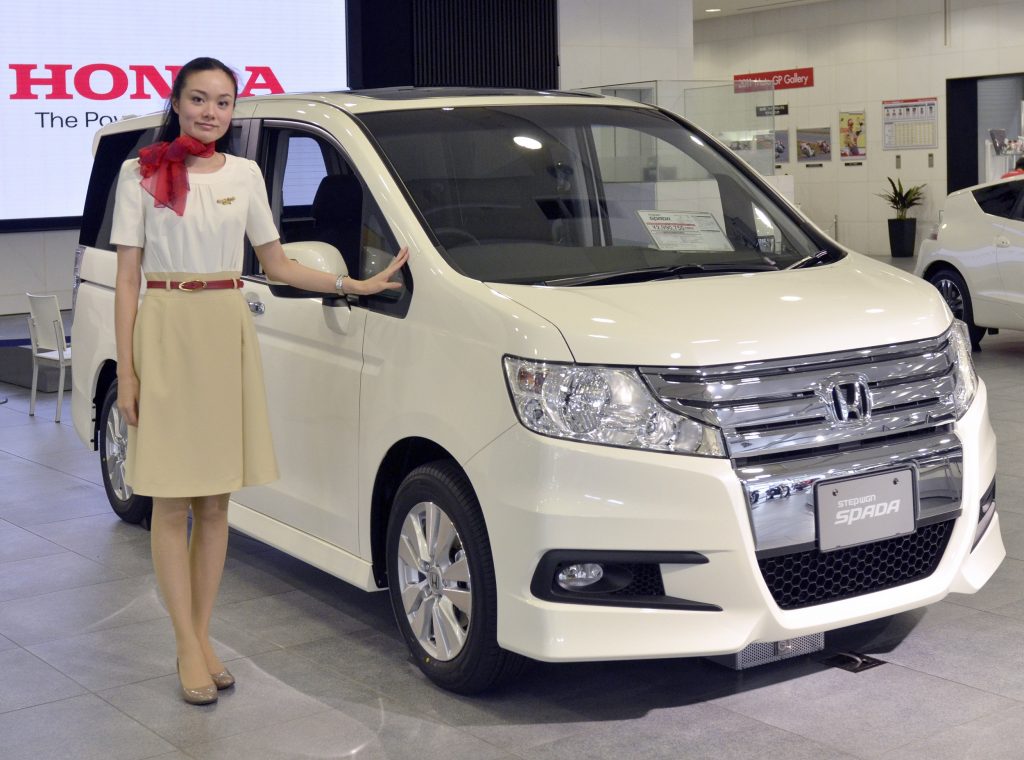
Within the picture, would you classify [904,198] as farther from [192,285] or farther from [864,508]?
[192,285]

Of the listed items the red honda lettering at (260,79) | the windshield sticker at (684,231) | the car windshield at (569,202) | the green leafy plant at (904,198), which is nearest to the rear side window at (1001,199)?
the car windshield at (569,202)

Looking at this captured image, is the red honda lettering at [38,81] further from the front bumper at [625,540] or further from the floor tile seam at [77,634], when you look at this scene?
the front bumper at [625,540]

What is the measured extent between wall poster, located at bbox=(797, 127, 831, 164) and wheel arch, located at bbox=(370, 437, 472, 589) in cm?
1846

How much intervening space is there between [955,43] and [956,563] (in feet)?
56.9

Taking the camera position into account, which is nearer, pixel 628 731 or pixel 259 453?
pixel 628 731

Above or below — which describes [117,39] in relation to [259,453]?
above

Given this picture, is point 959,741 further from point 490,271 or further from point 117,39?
point 117,39

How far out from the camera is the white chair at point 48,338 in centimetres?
811

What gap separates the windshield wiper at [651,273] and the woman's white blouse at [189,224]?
85 centimetres

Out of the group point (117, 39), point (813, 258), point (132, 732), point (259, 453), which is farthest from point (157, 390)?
point (117, 39)

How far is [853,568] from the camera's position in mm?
3281

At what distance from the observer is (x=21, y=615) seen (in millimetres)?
4328

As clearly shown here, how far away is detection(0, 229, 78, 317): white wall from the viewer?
13008mm

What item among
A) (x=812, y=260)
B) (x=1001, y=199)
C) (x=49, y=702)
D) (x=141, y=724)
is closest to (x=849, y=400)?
(x=812, y=260)
